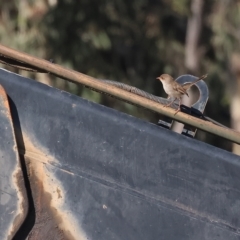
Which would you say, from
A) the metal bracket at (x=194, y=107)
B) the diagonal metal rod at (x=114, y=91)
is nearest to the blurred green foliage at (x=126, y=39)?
the metal bracket at (x=194, y=107)

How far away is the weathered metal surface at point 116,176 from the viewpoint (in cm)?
276

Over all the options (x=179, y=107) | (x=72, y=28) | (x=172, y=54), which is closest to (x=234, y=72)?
(x=172, y=54)

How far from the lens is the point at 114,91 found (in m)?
2.92

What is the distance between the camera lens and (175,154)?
281 cm

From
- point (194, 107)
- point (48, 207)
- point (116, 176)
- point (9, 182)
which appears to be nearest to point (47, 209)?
point (48, 207)

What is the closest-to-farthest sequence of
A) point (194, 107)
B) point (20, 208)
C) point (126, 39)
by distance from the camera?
point (20, 208) → point (194, 107) → point (126, 39)

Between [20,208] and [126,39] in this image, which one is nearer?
[20,208]

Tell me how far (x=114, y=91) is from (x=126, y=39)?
45.5 ft

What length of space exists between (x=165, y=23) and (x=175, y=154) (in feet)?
49.3

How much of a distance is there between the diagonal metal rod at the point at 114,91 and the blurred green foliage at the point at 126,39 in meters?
8.94

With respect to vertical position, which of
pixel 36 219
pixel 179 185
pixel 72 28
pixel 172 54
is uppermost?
pixel 179 185

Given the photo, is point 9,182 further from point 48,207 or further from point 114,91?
point 114,91

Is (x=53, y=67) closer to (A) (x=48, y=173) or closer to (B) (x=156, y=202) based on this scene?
(A) (x=48, y=173)

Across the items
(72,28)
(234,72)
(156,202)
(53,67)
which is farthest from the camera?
(234,72)
